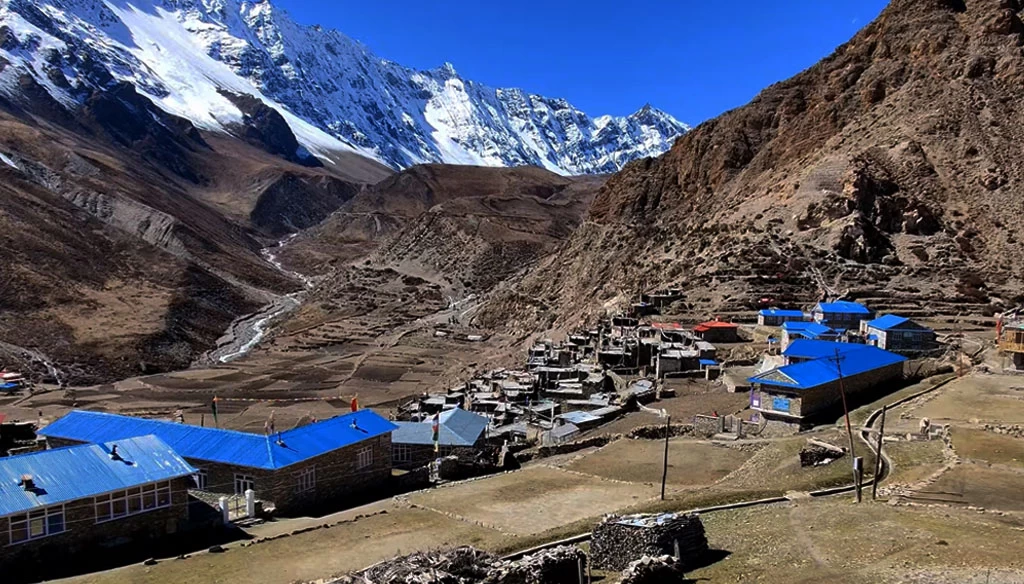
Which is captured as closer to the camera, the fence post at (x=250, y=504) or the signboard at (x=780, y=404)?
the fence post at (x=250, y=504)

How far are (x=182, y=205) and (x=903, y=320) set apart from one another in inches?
5804

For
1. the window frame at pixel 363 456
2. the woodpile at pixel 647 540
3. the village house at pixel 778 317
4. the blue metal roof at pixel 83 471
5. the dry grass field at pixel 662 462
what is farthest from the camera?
the village house at pixel 778 317

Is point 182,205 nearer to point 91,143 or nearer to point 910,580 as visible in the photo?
point 91,143

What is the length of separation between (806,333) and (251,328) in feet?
263

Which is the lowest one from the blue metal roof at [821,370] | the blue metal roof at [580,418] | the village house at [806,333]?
the blue metal roof at [580,418]

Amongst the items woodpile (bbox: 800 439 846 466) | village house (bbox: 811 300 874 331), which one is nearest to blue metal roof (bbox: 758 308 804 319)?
village house (bbox: 811 300 874 331)

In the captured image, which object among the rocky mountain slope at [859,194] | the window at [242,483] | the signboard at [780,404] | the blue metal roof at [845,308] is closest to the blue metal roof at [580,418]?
the signboard at [780,404]

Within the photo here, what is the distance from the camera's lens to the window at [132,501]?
66.3 ft

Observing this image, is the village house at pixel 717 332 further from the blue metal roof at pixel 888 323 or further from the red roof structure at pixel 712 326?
the blue metal roof at pixel 888 323

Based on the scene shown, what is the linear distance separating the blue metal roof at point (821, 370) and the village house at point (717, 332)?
51.7 ft

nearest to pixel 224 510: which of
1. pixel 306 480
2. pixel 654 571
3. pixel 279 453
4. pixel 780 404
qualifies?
pixel 279 453

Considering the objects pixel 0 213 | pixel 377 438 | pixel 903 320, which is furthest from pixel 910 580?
pixel 0 213

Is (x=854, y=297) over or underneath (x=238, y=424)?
over

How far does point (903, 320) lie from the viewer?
4441cm
